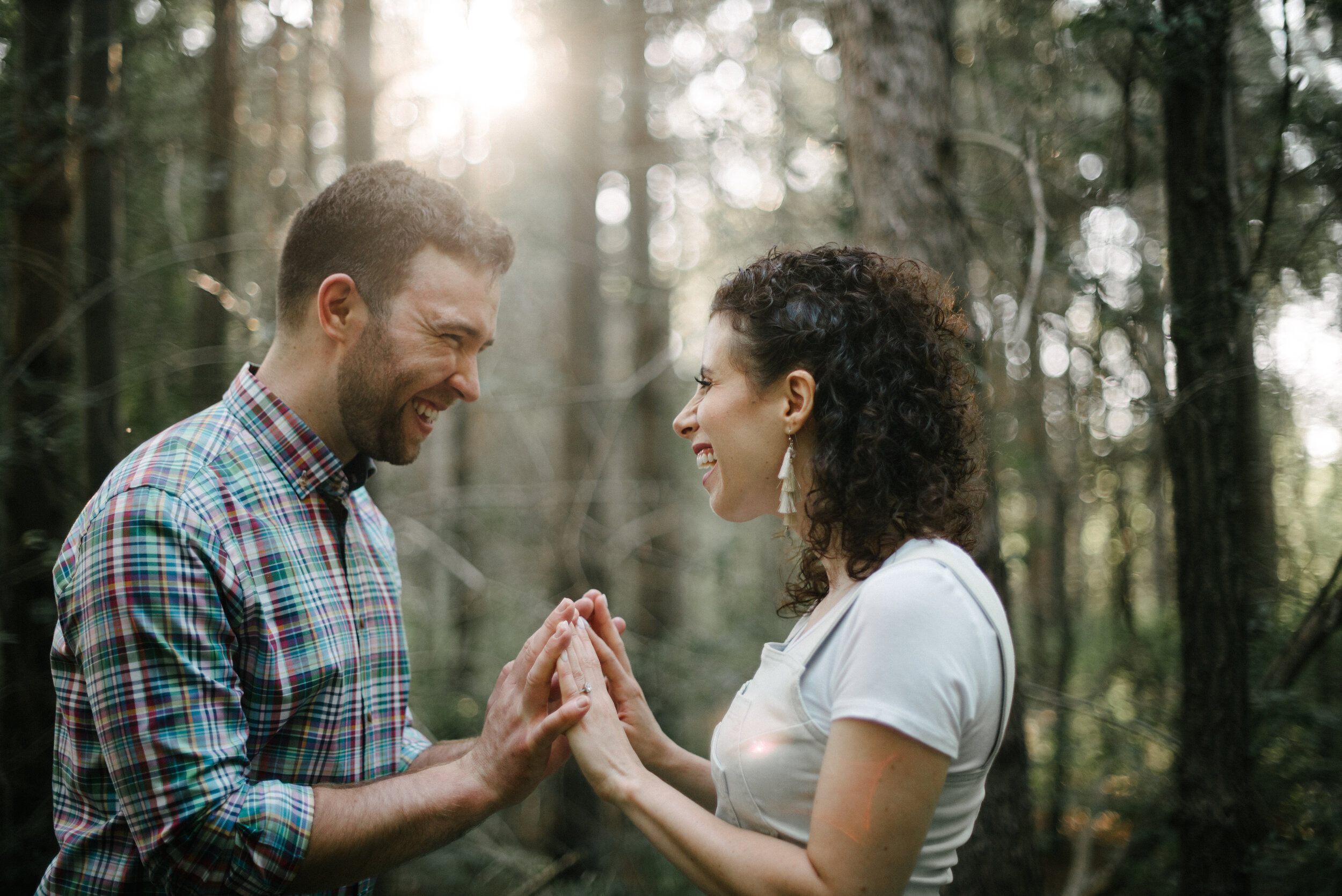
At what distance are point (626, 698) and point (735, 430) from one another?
0.81m

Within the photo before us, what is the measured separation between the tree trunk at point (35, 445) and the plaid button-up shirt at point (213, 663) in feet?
7.32

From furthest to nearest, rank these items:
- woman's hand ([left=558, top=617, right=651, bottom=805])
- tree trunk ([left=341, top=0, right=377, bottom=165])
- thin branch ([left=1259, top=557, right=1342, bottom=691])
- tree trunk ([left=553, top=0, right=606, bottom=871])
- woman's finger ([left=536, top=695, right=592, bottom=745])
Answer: tree trunk ([left=553, top=0, right=606, bottom=871]), tree trunk ([left=341, top=0, right=377, bottom=165]), thin branch ([left=1259, top=557, right=1342, bottom=691]), woman's finger ([left=536, top=695, right=592, bottom=745]), woman's hand ([left=558, top=617, right=651, bottom=805])

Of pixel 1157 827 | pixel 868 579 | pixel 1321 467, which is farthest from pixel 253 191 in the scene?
pixel 1157 827

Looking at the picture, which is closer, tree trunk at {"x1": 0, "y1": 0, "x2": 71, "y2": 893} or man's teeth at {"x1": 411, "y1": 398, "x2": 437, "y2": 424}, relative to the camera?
man's teeth at {"x1": 411, "y1": 398, "x2": 437, "y2": 424}

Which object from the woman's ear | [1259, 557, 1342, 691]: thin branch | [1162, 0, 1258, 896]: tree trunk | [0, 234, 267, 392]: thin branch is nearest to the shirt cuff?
the woman's ear

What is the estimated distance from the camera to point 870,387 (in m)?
1.69

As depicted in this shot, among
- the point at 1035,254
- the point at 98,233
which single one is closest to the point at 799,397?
the point at 1035,254

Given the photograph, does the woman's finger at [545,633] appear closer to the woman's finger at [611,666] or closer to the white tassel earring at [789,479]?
the woman's finger at [611,666]

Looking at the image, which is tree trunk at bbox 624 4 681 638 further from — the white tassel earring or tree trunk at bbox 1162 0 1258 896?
the white tassel earring

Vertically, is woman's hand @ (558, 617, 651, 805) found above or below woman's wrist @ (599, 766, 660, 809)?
above

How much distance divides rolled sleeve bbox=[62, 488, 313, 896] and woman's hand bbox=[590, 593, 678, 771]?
2.51ft

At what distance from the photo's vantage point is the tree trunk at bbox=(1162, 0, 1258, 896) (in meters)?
2.92

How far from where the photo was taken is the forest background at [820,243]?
118 inches

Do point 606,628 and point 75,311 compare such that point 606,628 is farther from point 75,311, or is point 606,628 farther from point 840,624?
point 75,311
